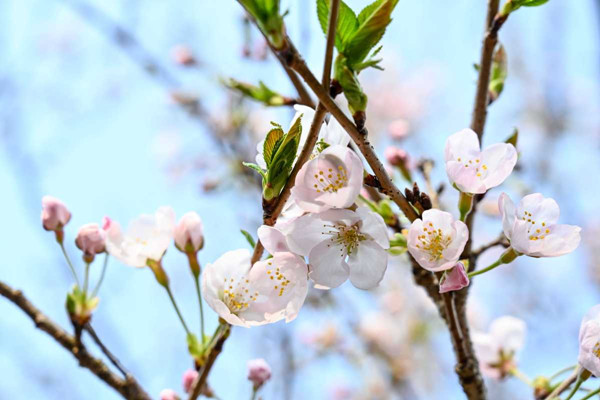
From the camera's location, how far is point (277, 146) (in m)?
0.72

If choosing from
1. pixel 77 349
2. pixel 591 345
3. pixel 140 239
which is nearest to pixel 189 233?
pixel 140 239

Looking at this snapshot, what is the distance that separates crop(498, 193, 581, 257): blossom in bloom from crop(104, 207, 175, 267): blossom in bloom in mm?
565

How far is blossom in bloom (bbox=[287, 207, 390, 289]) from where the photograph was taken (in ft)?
2.48

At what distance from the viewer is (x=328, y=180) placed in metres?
0.71

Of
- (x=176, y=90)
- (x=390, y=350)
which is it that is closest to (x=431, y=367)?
(x=390, y=350)

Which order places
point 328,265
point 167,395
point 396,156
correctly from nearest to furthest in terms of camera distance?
point 328,265
point 167,395
point 396,156

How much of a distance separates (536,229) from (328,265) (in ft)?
0.98

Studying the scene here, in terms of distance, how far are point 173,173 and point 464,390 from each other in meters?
3.76

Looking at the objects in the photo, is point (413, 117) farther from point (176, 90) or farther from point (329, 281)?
point (329, 281)

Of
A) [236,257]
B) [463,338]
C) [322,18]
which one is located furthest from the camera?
[463,338]

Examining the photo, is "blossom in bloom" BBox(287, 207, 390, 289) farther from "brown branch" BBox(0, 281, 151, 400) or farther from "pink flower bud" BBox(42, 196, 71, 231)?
"pink flower bud" BBox(42, 196, 71, 231)

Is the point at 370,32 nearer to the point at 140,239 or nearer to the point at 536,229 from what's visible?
the point at 536,229

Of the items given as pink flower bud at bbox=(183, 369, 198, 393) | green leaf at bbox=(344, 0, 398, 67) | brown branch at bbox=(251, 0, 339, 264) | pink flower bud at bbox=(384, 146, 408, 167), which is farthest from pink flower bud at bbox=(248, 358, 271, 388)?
green leaf at bbox=(344, 0, 398, 67)

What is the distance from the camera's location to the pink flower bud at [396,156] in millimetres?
1360
